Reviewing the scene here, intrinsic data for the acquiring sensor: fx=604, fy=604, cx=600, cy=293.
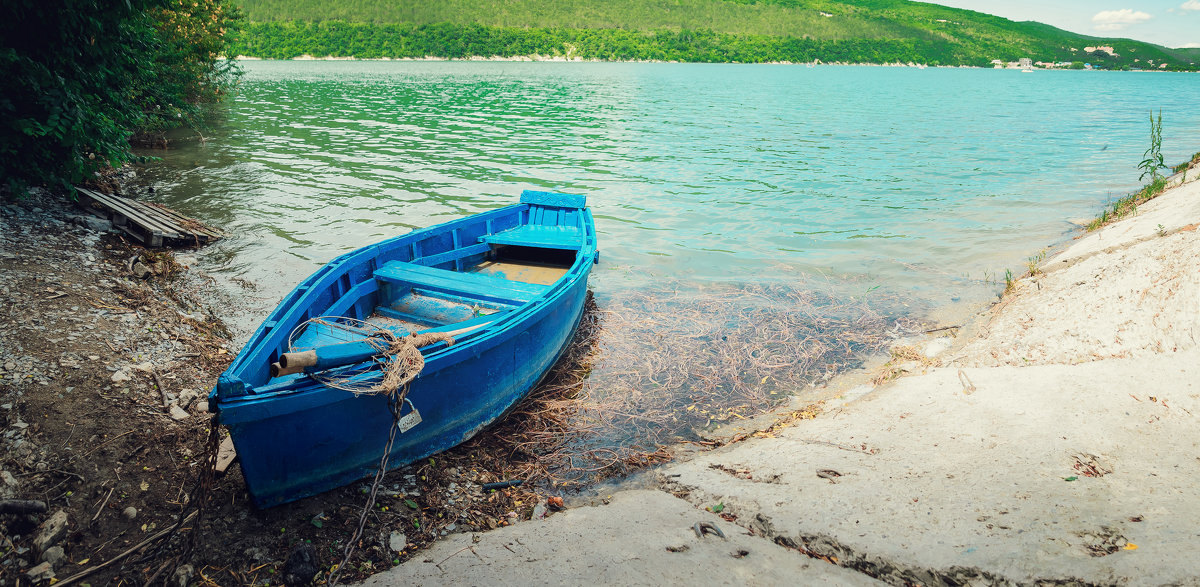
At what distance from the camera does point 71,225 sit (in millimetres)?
9609

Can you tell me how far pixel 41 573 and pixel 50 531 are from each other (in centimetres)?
31

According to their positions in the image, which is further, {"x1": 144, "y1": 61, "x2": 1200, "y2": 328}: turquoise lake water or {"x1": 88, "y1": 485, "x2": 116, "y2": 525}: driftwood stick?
{"x1": 144, "y1": 61, "x2": 1200, "y2": 328}: turquoise lake water

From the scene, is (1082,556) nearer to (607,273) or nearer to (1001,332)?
(1001,332)

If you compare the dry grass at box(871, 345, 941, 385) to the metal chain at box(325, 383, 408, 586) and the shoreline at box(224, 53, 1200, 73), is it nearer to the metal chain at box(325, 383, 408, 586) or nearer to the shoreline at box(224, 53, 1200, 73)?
the metal chain at box(325, 383, 408, 586)

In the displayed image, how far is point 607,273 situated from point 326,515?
289 inches

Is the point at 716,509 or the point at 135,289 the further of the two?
the point at 135,289

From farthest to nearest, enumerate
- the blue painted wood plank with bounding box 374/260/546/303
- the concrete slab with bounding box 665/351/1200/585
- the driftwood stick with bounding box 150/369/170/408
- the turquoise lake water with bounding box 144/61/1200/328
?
the turquoise lake water with bounding box 144/61/1200/328
the blue painted wood plank with bounding box 374/260/546/303
the driftwood stick with bounding box 150/369/170/408
the concrete slab with bounding box 665/351/1200/585

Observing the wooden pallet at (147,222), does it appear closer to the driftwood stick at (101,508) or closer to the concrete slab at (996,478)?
the driftwood stick at (101,508)

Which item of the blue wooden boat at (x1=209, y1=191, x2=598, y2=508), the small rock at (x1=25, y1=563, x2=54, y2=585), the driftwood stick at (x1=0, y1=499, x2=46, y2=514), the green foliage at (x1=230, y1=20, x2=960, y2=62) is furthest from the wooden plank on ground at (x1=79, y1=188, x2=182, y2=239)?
the green foliage at (x1=230, y1=20, x2=960, y2=62)

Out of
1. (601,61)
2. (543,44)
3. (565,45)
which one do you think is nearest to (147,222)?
(543,44)

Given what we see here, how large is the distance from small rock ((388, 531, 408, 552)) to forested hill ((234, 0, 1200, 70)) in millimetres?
125918

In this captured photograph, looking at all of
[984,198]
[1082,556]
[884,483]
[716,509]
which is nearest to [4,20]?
[716,509]

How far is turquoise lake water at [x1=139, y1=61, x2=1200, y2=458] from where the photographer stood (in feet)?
27.1

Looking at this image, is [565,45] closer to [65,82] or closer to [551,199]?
[551,199]
